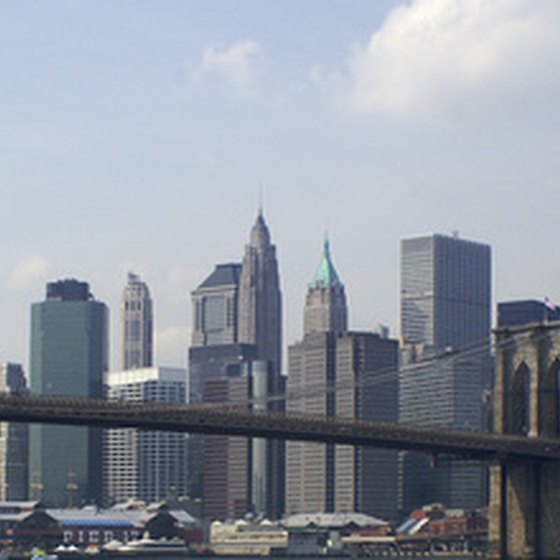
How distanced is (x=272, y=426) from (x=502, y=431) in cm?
1403

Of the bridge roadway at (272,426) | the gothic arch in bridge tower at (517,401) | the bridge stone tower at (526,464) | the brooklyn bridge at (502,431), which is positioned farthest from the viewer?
the gothic arch in bridge tower at (517,401)

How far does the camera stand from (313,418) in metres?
107

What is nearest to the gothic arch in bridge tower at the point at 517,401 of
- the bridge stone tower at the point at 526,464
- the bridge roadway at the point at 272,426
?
the bridge stone tower at the point at 526,464

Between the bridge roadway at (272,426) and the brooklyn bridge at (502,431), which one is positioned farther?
the brooklyn bridge at (502,431)

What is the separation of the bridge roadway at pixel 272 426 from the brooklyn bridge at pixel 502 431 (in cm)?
5

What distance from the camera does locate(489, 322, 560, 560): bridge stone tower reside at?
345 ft

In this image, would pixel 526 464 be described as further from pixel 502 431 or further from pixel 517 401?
pixel 517 401

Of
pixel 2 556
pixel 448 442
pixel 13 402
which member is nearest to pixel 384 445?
pixel 448 442

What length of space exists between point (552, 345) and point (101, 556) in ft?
330

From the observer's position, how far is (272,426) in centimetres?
10344

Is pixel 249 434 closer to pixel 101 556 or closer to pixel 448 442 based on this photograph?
pixel 448 442

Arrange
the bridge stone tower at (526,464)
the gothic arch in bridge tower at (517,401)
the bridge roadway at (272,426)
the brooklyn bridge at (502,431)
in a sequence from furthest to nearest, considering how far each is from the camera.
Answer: the gothic arch in bridge tower at (517,401), the bridge stone tower at (526,464), the brooklyn bridge at (502,431), the bridge roadway at (272,426)

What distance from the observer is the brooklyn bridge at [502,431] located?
334ft

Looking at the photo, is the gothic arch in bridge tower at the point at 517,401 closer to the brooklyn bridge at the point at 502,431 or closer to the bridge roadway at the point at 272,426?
the brooklyn bridge at the point at 502,431
